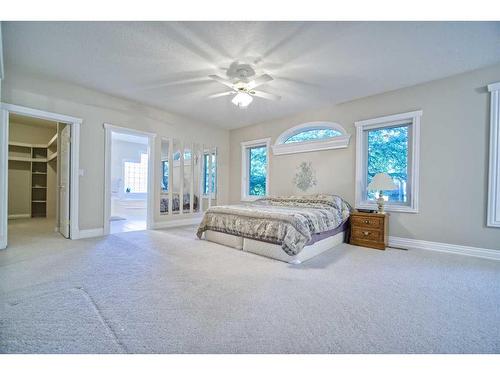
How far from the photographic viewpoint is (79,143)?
155 inches

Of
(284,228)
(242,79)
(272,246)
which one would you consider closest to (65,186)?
(242,79)

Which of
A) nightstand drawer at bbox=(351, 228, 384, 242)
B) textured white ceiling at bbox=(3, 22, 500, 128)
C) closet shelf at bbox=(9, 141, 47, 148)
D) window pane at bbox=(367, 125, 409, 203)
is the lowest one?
nightstand drawer at bbox=(351, 228, 384, 242)

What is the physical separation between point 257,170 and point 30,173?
667cm

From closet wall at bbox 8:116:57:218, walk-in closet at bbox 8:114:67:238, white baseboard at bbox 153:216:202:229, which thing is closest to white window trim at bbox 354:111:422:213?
white baseboard at bbox 153:216:202:229

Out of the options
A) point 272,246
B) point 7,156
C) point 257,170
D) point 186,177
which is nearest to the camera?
point 272,246

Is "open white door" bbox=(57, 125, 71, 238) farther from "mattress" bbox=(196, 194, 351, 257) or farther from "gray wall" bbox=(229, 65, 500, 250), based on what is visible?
"gray wall" bbox=(229, 65, 500, 250)

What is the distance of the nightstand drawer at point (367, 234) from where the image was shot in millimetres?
3504

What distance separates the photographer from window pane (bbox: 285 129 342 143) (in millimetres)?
4629

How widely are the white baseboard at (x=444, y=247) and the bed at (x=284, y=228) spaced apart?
83 cm

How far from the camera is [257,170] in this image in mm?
6023

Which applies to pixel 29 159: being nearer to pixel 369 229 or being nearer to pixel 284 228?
pixel 284 228

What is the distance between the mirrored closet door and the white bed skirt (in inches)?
72.8
